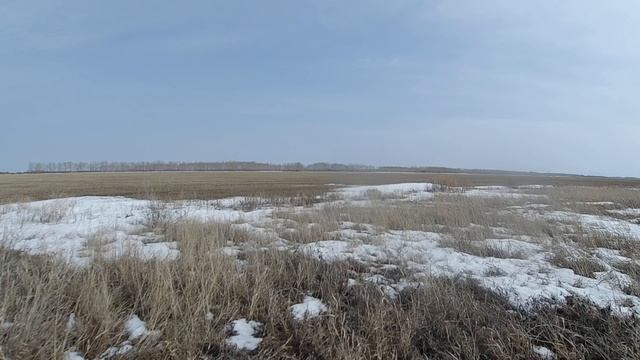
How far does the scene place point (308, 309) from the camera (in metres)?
4.66

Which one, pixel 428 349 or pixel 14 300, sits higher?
pixel 14 300

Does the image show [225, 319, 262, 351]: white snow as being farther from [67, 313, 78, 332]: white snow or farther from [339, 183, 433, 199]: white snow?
[339, 183, 433, 199]: white snow

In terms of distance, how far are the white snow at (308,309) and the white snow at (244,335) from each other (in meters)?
0.49

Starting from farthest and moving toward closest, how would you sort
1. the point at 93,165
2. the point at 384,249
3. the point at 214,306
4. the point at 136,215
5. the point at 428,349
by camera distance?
the point at 93,165, the point at 136,215, the point at 384,249, the point at 214,306, the point at 428,349

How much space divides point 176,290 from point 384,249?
4.16m

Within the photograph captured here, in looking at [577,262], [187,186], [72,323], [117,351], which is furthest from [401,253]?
[187,186]

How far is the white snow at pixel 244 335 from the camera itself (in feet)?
12.7

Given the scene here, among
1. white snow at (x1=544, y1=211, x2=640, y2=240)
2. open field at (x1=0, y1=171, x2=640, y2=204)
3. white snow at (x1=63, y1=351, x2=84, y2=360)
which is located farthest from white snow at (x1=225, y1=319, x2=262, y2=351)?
open field at (x1=0, y1=171, x2=640, y2=204)

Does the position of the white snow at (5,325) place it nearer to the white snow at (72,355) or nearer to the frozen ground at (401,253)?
the white snow at (72,355)

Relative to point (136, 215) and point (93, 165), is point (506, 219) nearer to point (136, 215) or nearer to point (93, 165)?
point (136, 215)

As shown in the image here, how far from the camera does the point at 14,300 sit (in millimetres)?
3990

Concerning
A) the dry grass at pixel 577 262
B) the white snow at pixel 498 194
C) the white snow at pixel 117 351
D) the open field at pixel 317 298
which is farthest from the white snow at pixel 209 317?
the white snow at pixel 498 194

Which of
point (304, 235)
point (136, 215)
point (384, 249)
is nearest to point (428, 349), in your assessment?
point (384, 249)

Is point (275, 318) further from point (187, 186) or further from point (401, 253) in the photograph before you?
point (187, 186)
